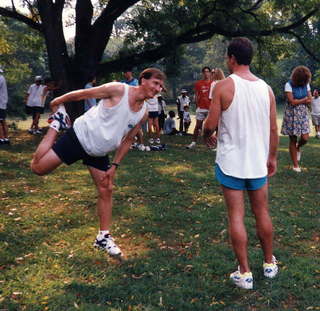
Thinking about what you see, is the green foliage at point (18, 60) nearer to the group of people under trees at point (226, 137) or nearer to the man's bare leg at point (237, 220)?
the group of people under trees at point (226, 137)

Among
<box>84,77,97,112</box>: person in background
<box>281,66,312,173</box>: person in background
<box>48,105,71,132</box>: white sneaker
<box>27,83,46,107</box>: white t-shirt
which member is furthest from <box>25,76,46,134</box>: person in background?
<box>48,105,71,132</box>: white sneaker

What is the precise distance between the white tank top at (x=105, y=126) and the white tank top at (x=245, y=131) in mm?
1040

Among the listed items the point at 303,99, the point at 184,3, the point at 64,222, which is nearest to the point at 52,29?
the point at 184,3

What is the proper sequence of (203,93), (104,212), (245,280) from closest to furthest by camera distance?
(245,280), (104,212), (203,93)

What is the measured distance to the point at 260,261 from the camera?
177 inches

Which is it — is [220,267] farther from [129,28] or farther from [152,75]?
[129,28]

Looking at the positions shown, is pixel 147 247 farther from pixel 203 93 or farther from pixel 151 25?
pixel 151 25

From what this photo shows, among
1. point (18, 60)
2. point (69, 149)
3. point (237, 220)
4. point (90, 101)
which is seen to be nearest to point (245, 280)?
point (237, 220)

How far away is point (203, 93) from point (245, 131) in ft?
25.2

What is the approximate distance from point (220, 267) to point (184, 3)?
1442 cm

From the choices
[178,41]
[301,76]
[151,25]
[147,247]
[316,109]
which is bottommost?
[147,247]

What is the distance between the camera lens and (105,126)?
4.33 m

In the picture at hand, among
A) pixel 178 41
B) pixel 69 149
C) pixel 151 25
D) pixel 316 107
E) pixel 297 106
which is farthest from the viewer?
pixel 316 107

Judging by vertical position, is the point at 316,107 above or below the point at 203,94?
below
